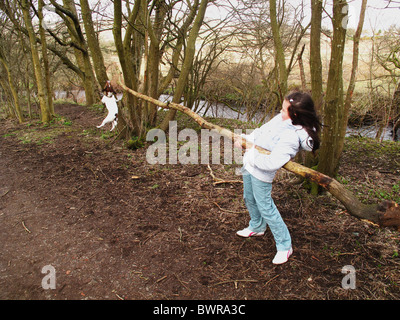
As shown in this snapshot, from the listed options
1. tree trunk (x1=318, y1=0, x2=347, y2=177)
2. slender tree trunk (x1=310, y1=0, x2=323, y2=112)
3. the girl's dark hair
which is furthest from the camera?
slender tree trunk (x1=310, y1=0, x2=323, y2=112)

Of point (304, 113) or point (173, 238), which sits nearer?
point (304, 113)

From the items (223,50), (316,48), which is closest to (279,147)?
(316,48)

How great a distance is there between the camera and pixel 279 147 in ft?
7.48

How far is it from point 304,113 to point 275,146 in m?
0.37

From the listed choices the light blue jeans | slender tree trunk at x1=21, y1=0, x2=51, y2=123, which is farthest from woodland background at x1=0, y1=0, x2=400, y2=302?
slender tree trunk at x1=21, y1=0, x2=51, y2=123

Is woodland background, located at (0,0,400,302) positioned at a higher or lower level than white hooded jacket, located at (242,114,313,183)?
lower

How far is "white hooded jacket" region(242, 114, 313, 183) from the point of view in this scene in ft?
7.43

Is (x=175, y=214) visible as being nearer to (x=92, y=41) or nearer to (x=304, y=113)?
(x=304, y=113)

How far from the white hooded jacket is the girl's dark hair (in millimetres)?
40

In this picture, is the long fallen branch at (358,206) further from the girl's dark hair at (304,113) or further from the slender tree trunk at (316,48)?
the slender tree trunk at (316,48)

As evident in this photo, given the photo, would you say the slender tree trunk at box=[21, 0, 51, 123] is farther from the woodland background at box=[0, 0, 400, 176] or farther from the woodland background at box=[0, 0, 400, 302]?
the woodland background at box=[0, 0, 400, 302]

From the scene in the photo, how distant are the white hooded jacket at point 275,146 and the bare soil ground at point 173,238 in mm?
954
